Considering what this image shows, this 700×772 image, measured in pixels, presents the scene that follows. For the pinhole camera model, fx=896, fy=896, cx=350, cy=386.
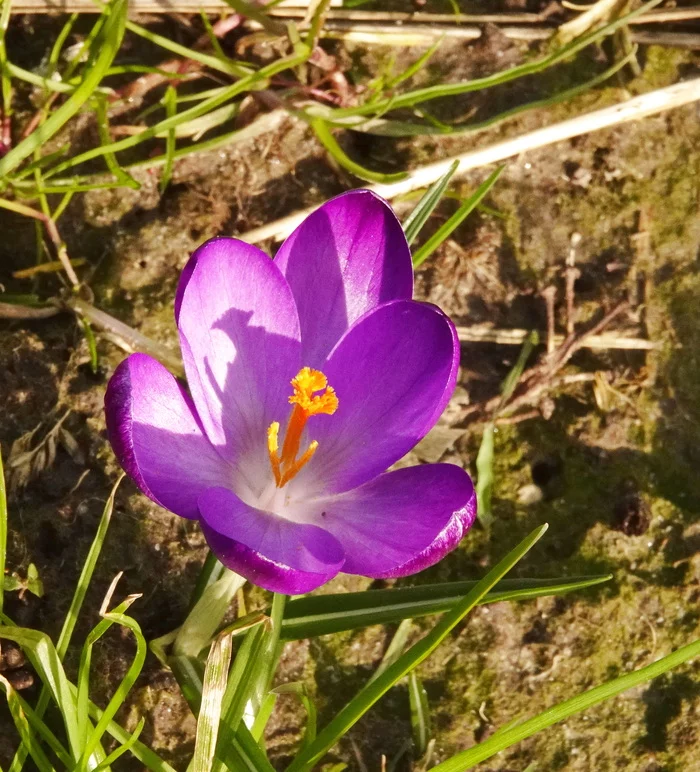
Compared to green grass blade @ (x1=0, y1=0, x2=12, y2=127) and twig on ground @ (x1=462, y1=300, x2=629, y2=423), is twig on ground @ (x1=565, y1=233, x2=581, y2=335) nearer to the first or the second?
twig on ground @ (x1=462, y1=300, x2=629, y2=423)

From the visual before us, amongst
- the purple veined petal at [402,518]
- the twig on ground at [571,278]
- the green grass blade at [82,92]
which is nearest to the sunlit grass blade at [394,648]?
the purple veined petal at [402,518]

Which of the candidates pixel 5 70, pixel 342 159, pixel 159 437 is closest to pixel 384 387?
pixel 159 437

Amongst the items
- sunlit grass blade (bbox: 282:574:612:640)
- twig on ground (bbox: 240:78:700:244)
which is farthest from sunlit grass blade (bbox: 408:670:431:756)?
twig on ground (bbox: 240:78:700:244)

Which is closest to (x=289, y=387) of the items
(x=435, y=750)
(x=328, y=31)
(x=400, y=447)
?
(x=400, y=447)

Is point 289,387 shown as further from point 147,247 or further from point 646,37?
point 646,37

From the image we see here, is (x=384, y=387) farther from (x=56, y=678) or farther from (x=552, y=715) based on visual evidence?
(x=56, y=678)

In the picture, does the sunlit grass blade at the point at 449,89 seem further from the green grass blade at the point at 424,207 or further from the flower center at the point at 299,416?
the flower center at the point at 299,416

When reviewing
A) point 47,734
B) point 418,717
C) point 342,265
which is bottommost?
point 418,717
